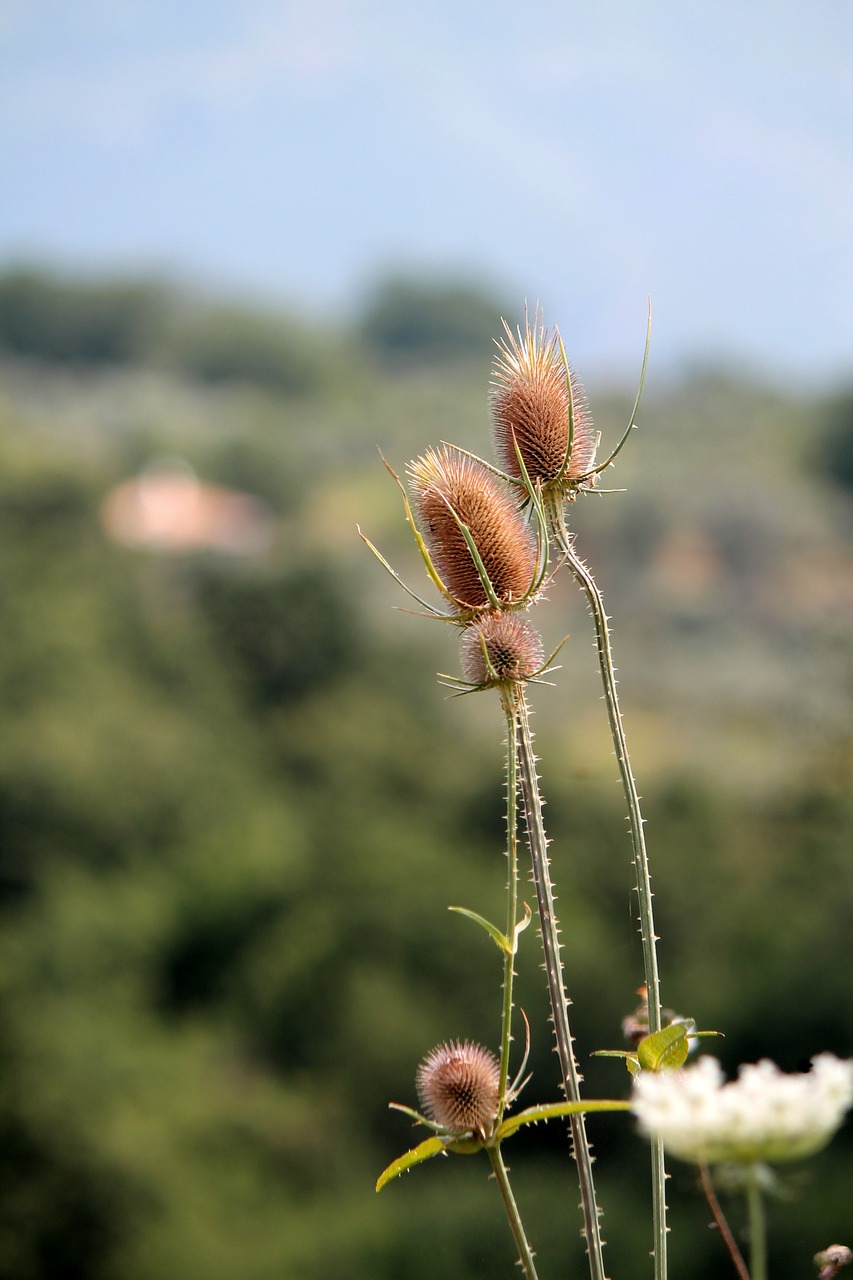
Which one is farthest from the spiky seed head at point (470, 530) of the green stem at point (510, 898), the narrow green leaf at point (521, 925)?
the narrow green leaf at point (521, 925)

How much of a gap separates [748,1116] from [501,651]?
2.32ft

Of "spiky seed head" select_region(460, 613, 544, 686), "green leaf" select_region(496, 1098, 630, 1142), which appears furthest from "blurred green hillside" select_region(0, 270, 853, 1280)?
"spiky seed head" select_region(460, 613, 544, 686)

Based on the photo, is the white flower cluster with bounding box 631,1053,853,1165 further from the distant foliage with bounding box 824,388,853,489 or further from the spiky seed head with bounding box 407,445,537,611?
the distant foliage with bounding box 824,388,853,489

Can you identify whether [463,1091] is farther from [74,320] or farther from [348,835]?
[74,320]

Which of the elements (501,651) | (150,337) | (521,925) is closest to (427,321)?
(150,337)

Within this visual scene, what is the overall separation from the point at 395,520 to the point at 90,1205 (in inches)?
1714

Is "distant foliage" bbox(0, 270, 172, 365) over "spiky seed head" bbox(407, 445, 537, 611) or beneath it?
over

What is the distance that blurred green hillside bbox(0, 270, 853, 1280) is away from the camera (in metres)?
28.4

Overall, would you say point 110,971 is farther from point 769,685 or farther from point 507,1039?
point 507,1039

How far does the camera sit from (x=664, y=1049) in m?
1.56

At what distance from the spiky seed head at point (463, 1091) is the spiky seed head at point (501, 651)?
0.45m

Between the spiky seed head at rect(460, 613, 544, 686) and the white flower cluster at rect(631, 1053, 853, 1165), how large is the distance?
619mm

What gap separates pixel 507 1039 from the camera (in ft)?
4.59

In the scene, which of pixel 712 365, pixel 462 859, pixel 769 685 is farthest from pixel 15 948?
pixel 712 365
